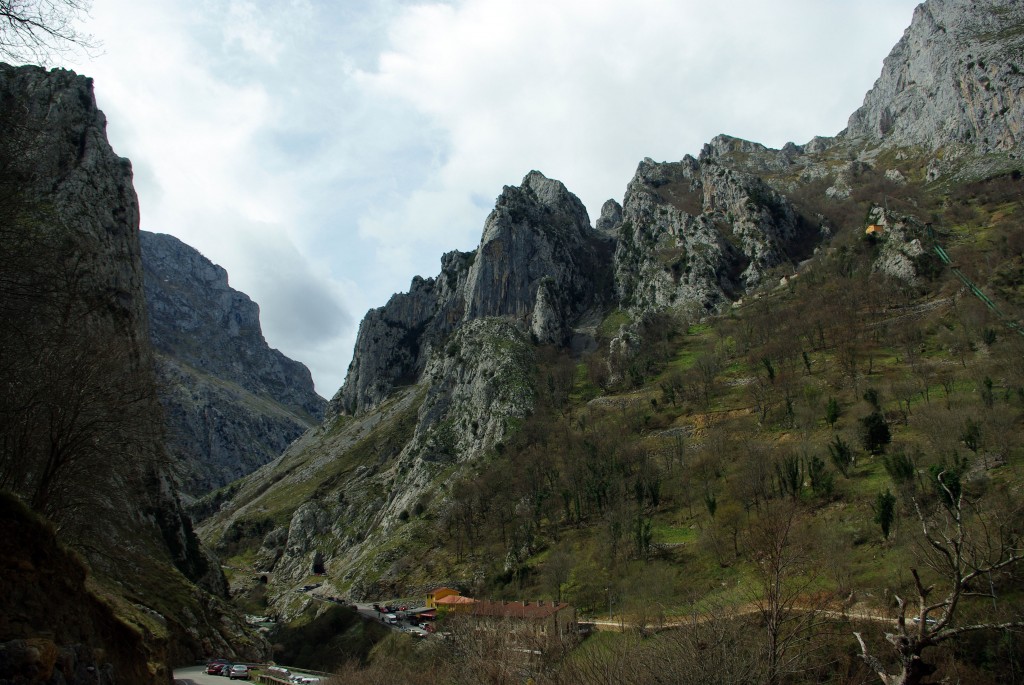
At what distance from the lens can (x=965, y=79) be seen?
146250mm

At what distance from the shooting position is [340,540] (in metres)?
110

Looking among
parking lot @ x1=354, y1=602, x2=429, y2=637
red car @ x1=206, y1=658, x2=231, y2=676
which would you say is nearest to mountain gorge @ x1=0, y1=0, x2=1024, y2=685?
red car @ x1=206, y1=658, x2=231, y2=676

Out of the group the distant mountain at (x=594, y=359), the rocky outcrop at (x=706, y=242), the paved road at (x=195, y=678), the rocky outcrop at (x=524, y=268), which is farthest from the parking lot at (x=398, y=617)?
the rocky outcrop at (x=706, y=242)

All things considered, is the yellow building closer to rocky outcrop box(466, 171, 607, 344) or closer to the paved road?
the paved road

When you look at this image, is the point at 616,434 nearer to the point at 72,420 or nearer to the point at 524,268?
the point at 72,420

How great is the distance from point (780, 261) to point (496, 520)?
103764 millimetres

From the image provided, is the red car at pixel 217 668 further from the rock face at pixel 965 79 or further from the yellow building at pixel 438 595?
the rock face at pixel 965 79

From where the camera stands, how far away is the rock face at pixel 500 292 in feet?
539

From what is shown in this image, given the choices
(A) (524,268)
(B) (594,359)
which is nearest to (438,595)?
(B) (594,359)

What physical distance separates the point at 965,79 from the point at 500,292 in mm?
128158

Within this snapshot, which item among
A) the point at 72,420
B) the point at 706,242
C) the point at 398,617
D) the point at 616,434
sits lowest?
the point at 398,617

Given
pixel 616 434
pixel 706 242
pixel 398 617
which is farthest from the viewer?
pixel 706 242

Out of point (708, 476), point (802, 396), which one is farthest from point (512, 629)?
point (802, 396)

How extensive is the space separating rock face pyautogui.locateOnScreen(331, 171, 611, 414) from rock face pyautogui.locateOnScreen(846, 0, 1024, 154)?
97597 millimetres
